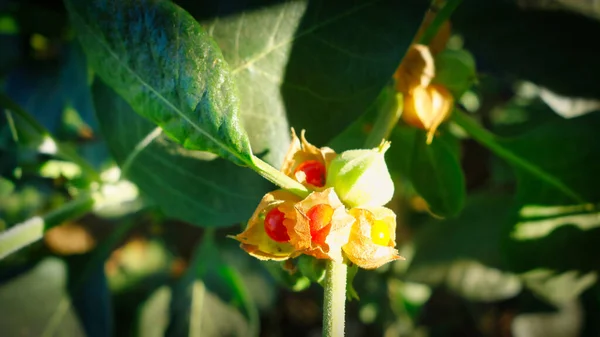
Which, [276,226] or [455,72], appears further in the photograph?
[455,72]

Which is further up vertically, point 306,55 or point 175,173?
point 306,55

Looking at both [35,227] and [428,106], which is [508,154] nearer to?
[428,106]

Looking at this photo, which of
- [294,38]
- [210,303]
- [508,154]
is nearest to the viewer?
[294,38]

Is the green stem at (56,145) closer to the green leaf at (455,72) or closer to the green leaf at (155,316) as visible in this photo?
the green leaf at (155,316)

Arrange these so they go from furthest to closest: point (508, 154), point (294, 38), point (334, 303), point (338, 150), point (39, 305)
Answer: point (39, 305), point (508, 154), point (338, 150), point (294, 38), point (334, 303)

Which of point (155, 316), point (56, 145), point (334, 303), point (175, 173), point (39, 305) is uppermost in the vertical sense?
point (334, 303)

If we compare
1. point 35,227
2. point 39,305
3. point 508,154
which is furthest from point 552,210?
point 39,305

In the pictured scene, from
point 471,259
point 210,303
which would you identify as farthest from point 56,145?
point 471,259
